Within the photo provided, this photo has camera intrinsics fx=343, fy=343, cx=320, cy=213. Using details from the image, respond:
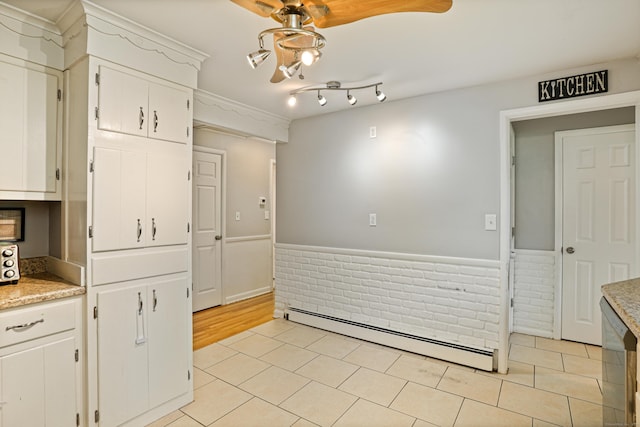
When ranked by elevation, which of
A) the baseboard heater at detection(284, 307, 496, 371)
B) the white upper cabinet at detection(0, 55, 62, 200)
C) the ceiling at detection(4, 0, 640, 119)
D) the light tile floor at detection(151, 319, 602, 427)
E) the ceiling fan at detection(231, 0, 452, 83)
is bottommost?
the light tile floor at detection(151, 319, 602, 427)

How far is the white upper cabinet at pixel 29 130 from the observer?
6.19ft

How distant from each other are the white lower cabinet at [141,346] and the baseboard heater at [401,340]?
1.70 m

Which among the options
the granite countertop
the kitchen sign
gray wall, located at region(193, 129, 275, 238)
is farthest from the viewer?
gray wall, located at region(193, 129, 275, 238)

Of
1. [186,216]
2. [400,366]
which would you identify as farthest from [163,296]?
[400,366]

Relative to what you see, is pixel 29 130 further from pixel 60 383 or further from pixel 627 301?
pixel 627 301

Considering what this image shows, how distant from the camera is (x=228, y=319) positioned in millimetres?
4043

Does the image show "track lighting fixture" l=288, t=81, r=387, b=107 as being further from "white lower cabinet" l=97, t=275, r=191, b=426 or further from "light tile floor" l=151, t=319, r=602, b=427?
"light tile floor" l=151, t=319, r=602, b=427

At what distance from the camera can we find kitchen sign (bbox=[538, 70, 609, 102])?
8.02 feet

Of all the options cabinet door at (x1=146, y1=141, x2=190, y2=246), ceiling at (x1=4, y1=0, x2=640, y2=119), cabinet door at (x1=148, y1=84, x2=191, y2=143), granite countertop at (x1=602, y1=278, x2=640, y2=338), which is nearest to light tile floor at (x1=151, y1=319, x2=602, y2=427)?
granite countertop at (x1=602, y1=278, x2=640, y2=338)

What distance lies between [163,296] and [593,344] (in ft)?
12.7

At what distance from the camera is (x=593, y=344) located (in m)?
3.29

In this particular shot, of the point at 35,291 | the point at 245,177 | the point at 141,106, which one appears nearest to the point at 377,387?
the point at 35,291

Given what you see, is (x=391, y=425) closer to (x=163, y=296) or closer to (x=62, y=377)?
(x=163, y=296)

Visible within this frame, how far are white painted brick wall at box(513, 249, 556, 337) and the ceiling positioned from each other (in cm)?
192
